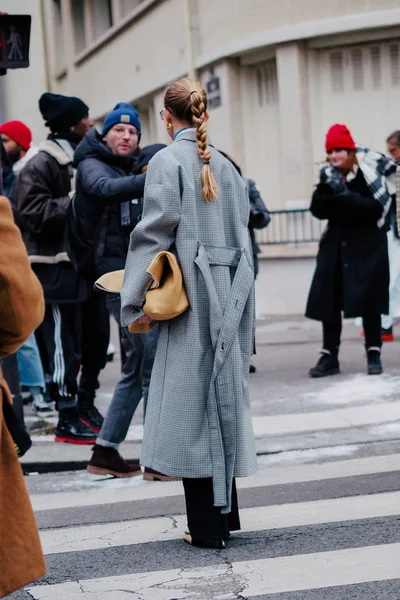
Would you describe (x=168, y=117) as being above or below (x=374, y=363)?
above

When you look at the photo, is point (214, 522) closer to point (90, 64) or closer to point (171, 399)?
point (171, 399)

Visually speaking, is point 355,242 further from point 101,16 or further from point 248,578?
point 101,16

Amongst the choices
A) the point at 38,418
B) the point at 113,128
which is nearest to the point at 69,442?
the point at 38,418

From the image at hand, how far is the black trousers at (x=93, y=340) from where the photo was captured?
7.49 metres

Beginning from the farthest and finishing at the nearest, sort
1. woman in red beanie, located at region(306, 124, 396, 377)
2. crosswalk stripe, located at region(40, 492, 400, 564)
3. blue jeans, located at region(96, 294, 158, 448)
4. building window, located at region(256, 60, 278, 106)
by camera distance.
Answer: building window, located at region(256, 60, 278, 106)
woman in red beanie, located at region(306, 124, 396, 377)
blue jeans, located at region(96, 294, 158, 448)
crosswalk stripe, located at region(40, 492, 400, 564)

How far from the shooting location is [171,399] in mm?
4562

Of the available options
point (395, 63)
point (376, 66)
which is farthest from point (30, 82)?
point (395, 63)

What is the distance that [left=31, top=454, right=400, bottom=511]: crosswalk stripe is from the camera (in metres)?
5.79

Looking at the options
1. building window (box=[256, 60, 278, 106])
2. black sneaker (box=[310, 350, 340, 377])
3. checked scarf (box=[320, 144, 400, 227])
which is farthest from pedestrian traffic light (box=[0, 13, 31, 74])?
building window (box=[256, 60, 278, 106])

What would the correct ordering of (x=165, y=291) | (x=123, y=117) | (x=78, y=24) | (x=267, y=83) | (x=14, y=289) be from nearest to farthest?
(x=14, y=289), (x=165, y=291), (x=123, y=117), (x=267, y=83), (x=78, y=24)

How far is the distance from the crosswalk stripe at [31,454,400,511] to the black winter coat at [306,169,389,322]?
2.79 meters

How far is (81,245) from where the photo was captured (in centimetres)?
663

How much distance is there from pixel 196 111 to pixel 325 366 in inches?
195

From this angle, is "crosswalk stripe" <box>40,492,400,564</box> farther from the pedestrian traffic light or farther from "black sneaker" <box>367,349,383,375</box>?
"black sneaker" <box>367,349,383,375</box>
